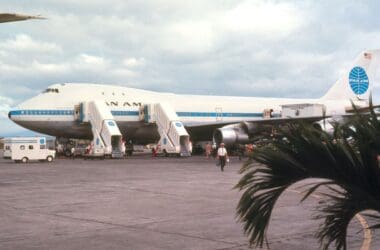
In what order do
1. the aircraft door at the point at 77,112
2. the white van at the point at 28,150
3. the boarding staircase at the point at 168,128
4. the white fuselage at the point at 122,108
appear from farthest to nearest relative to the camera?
the boarding staircase at the point at 168,128 → the aircraft door at the point at 77,112 → the white fuselage at the point at 122,108 → the white van at the point at 28,150

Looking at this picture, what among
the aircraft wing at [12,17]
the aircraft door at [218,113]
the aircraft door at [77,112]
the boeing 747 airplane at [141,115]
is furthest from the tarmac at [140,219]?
the aircraft door at [218,113]

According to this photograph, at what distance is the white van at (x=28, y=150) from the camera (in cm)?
3075

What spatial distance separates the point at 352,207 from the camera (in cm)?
340

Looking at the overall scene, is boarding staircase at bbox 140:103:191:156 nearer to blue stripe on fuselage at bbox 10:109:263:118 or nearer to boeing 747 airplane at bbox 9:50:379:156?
boeing 747 airplane at bbox 9:50:379:156

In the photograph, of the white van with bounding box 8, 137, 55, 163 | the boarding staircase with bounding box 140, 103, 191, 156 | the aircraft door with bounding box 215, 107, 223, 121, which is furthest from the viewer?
the aircraft door with bounding box 215, 107, 223, 121

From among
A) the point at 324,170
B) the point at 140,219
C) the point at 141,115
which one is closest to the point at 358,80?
the point at 141,115

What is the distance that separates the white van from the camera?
3075 cm

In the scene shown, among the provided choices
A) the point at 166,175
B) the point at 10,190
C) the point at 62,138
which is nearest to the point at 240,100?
the point at 62,138

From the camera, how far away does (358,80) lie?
4619 cm

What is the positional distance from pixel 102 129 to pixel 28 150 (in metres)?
4.50

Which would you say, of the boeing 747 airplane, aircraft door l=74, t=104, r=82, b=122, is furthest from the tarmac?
aircraft door l=74, t=104, r=82, b=122

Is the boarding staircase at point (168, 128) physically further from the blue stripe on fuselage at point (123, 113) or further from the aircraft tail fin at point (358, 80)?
the aircraft tail fin at point (358, 80)

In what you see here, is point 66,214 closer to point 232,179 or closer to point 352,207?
point 352,207

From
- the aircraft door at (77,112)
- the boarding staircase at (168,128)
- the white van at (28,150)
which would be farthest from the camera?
the boarding staircase at (168,128)
